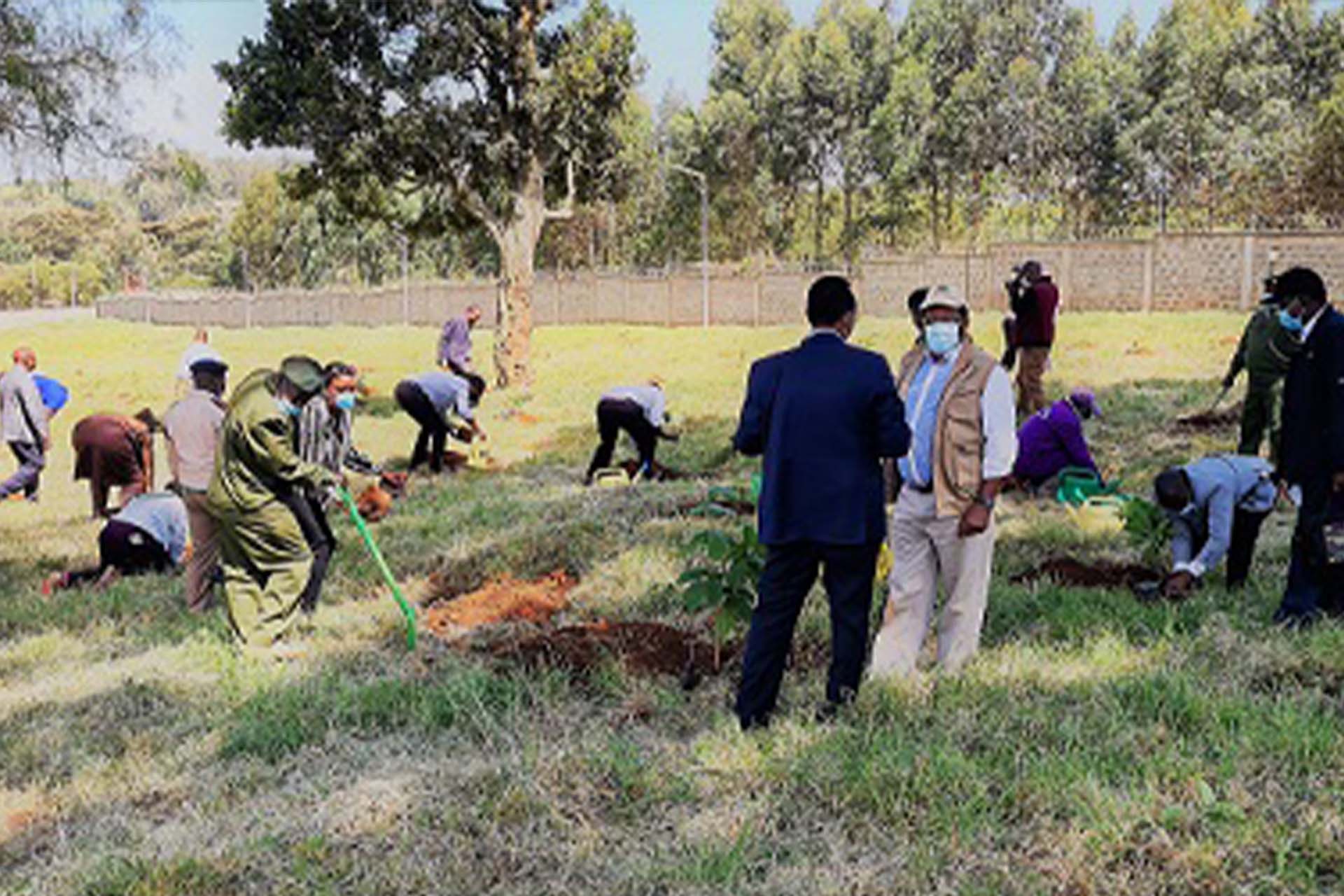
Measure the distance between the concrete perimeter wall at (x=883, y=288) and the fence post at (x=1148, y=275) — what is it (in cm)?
2

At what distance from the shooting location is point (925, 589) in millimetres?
5102

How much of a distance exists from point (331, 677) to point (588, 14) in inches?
604

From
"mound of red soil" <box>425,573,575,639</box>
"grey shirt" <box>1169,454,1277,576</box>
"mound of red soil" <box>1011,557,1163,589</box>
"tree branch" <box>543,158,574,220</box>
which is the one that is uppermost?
"tree branch" <box>543,158,574,220</box>

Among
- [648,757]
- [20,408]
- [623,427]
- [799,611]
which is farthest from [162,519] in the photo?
[799,611]

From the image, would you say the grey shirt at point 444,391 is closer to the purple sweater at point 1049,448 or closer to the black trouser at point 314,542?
the black trouser at point 314,542

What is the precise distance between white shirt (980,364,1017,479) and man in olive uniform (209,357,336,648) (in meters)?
3.49

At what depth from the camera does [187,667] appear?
20.4 feet

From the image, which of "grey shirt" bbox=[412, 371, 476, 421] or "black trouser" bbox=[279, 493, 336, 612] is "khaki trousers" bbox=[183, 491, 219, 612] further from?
"grey shirt" bbox=[412, 371, 476, 421]

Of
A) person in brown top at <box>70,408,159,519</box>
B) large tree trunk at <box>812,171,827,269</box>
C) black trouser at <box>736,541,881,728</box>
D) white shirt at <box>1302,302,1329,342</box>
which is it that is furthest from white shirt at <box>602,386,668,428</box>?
large tree trunk at <box>812,171,827,269</box>

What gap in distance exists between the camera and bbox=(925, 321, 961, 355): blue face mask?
4.92 metres

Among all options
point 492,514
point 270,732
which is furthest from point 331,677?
point 492,514

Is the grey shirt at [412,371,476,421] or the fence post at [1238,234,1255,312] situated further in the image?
the fence post at [1238,234,1255,312]

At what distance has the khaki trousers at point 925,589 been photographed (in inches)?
196

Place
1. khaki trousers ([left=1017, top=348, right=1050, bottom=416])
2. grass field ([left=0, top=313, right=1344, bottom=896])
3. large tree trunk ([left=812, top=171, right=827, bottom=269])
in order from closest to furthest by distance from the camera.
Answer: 1. grass field ([left=0, top=313, right=1344, bottom=896])
2. khaki trousers ([left=1017, top=348, right=1050, bottom=416])
3. large tree trunk ([left=812, top=171, right=827, bottom=269])
